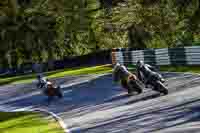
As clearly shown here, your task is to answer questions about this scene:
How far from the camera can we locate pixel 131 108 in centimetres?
1495

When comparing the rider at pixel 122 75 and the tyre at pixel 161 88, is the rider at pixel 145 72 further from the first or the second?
the rider at pixel 122 75

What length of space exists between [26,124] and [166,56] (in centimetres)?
1555

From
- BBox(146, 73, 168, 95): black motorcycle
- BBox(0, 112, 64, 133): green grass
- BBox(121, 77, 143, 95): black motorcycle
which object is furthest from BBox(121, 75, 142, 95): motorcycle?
BBox(0, 112, 64, 133): green grass

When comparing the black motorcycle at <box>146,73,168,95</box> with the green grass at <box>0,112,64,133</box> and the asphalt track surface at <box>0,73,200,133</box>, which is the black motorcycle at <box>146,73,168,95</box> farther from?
the green grass at <box>0,112,64,133</box>

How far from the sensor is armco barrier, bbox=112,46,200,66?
2666 cm

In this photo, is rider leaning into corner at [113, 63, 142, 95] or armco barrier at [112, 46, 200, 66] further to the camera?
armco barrier at [112, 46, 200, 66]

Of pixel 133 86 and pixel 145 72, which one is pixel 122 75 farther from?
pixel 145 72

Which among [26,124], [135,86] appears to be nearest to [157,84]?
[135,86]

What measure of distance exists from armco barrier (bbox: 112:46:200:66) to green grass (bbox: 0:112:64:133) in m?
11.1

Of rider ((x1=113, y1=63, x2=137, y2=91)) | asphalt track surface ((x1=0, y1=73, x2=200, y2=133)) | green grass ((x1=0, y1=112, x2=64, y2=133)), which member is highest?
rider ((x1=113, y1=63, x2=137, y2=91))

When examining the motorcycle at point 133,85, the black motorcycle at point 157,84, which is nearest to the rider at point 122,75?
the motorcycle at point 133,85

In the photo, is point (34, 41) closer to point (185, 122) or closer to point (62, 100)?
point (185, 122)

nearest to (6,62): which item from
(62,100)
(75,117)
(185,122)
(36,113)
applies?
(185,122)

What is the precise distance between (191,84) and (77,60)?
102 feet
